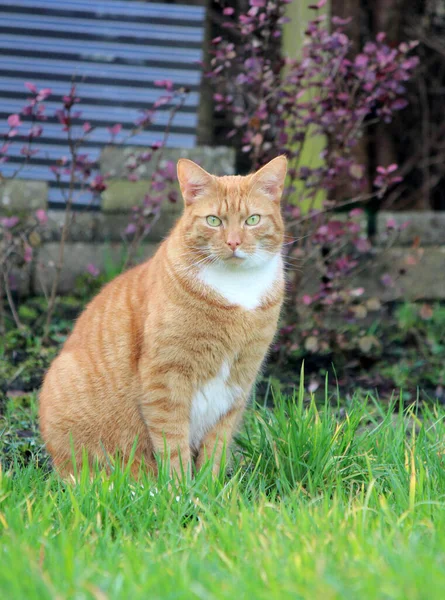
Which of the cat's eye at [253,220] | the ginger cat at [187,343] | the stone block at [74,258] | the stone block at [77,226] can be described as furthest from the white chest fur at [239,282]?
the stone block at [77,226]

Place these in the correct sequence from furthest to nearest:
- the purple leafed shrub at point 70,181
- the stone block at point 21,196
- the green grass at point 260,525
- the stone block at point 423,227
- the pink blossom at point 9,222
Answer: the stone block at point 423,227 < the stone block at point 21,196 < the pink blossom at point 9,222 < the purple leafed shrub at point 70,181 < the green grass at point 260,525

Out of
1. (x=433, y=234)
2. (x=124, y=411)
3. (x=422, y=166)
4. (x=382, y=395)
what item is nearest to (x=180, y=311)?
(x=124, y=411)

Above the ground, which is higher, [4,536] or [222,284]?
[222,284]

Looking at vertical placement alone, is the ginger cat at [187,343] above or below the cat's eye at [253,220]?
below

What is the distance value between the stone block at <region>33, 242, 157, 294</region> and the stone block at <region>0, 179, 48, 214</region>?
25cm

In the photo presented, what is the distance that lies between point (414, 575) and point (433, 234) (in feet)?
12.3

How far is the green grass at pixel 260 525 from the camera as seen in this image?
1.72 metres

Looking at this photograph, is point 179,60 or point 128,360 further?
point 179,60

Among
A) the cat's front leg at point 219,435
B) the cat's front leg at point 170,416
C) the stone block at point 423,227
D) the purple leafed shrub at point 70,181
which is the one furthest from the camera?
the stone block at point 423,227

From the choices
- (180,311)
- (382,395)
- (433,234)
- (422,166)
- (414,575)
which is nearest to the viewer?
(414,575)

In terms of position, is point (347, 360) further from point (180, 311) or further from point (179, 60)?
point (179, 60)

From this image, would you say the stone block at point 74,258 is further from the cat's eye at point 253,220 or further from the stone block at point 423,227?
the cat's eye at point 253,220

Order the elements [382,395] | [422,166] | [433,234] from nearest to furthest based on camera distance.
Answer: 1. [382,395]
2. [433,234]
3. [422,166]

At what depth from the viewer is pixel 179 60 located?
17.4 feet
